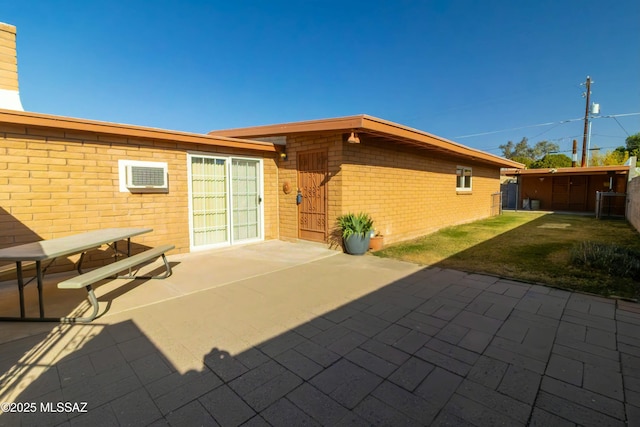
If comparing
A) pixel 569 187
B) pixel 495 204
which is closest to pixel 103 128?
pixel 495 204

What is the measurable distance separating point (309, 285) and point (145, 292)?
2230mm

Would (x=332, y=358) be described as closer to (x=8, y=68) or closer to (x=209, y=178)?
(x=209, y=178)

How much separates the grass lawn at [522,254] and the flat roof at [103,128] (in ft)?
14.3

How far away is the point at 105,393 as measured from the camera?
2008 mm

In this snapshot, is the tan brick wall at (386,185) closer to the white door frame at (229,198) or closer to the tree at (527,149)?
the white door frame at (229,198)

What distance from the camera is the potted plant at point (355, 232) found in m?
6.29

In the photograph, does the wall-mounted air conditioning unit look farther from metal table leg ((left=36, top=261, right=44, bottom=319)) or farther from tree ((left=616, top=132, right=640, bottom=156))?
tree ((left=616, top=132, right=640, bottom=156))

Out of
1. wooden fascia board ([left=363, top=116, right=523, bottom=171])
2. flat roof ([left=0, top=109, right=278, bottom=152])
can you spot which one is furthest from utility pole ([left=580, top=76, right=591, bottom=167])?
flat roof ([left=0, top=109, right=278, bottom=152])

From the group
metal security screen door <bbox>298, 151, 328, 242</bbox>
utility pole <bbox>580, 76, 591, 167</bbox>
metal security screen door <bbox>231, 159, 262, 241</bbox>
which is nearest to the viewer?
metal security screen door <bbox>298, 151, 328, 242</bbox>

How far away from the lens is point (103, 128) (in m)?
4.99

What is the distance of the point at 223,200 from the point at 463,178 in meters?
9.60

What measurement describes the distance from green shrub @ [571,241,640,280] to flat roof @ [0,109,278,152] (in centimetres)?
702

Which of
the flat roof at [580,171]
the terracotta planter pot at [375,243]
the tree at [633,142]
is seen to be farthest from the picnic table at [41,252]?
the tree at [633,142]

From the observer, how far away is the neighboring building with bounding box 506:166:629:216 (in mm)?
16562
